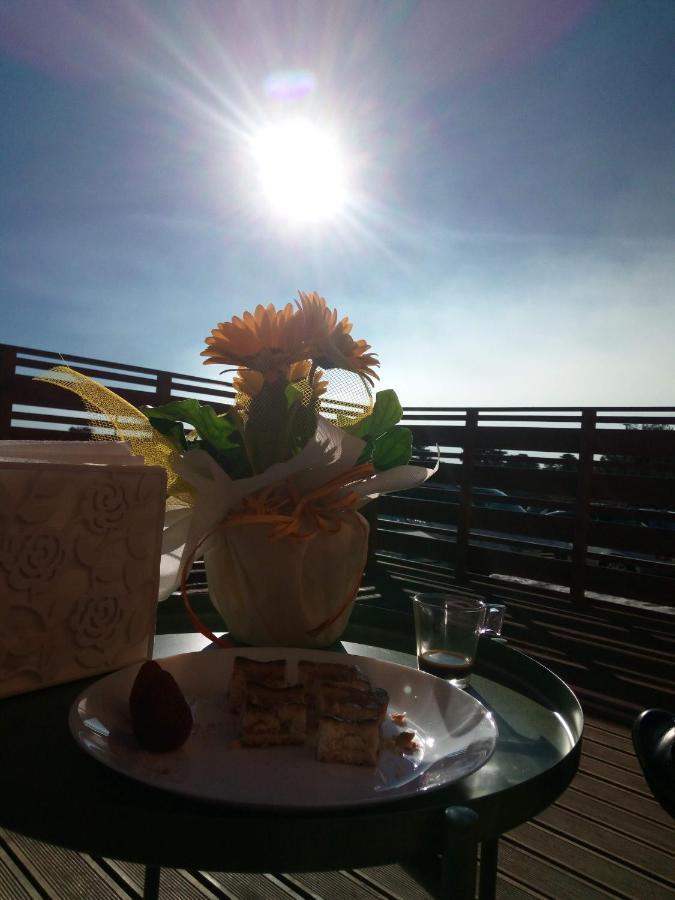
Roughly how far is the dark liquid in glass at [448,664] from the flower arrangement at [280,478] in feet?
0.39

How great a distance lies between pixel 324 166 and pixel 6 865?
451 centimetres

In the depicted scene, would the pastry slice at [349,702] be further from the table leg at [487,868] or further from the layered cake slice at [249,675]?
the table leg at [487,868]

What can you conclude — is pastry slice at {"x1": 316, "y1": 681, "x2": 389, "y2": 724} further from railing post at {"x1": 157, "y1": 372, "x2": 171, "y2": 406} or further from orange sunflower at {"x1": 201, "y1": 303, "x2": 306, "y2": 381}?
railing post at {"x1": 157, "y1": 372, "x2": 171, "y2": 406}

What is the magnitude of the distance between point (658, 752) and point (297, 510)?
1.35 ft

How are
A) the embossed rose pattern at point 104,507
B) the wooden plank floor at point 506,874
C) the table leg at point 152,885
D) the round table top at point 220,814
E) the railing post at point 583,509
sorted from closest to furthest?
the round table top at point 220,814, the embossed rose pattern at point 104,507, the table leg at point 152,885, the wooden plank floor at point 506,874, the railing post at point 583,509

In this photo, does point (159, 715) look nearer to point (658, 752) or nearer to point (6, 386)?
point (658, 752)

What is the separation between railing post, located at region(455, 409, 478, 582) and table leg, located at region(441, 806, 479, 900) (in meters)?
3.99

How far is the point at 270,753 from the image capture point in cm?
44

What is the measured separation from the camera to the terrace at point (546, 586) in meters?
1.07

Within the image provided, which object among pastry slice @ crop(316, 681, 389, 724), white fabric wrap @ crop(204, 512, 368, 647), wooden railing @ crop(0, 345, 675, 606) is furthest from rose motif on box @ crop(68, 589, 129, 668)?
wooden railing @ crop(0, 345, 675, 606)

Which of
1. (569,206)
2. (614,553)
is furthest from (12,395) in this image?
(569,206)

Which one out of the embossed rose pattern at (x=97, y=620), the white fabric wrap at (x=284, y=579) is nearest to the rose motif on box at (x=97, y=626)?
the embossed rose pattern at (x=97, y=620)

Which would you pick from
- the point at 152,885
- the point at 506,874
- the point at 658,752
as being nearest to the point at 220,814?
the point at 658,752

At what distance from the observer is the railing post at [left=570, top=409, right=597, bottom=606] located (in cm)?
367
